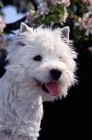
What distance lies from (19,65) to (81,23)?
2236mm

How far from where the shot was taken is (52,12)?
6.03m

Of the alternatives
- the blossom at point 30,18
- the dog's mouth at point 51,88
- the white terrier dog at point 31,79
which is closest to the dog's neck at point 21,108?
the white terrier dog at point 31,79

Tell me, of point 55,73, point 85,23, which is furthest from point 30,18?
point 55,73

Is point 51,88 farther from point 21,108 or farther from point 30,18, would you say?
point 30,18

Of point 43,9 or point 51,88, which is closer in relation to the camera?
point 51,88

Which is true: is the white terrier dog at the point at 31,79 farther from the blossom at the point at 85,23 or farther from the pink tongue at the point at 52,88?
the blossom at the point at 85,23

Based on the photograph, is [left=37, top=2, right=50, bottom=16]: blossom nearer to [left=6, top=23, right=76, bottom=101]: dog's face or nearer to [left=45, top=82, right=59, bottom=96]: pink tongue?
[left=6, top=23, right=76, bottom=101]: dog's face

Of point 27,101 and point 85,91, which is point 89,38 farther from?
point 27,101

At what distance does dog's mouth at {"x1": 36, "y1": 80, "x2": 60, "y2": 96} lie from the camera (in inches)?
169

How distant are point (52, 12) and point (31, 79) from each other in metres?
1.91

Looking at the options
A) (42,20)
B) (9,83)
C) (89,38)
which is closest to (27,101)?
(9,83)

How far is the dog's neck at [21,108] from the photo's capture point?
4383 mm

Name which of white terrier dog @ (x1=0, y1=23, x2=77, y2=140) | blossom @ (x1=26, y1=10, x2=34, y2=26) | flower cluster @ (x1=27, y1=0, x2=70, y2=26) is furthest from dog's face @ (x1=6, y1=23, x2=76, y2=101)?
blossom @ (x1=26, y1=10, x2=34, y2=26)

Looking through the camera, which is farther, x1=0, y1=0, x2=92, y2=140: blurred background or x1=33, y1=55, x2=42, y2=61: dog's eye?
x1=0, y1=0, x2=92, y2=140: blurred background
